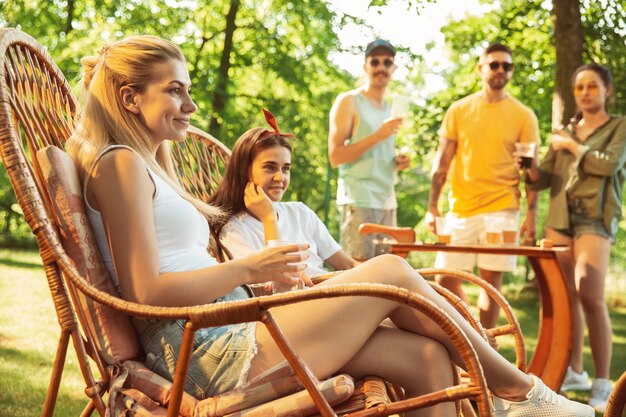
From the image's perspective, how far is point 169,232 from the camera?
1.99 meters

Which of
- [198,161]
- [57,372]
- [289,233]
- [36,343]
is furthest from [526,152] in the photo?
[36,343]

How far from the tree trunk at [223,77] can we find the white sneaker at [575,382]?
743 centimetres

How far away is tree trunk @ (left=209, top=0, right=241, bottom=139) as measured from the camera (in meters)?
11.1

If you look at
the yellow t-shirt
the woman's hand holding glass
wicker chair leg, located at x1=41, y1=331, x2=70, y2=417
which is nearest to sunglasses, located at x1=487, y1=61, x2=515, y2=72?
the yellow t-shirt

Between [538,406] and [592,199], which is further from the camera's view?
[592,199]

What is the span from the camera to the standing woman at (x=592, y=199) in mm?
3986

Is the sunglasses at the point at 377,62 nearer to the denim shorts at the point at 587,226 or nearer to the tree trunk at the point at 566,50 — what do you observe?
the denim shorts at the point at 587,226

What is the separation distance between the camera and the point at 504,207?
165 inches

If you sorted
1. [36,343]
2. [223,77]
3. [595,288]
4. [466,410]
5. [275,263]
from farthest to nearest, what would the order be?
[223,77] → [36,343] → [595,288] → [466,410] → [275,263]

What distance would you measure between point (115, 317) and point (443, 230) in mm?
2433

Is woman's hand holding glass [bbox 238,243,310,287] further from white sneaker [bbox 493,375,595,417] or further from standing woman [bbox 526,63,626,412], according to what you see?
standing woman [bbox 526,63,626,412]

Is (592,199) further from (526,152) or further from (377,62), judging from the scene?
(377,62)

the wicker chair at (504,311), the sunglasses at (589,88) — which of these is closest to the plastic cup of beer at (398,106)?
the sunglasses at (589,88)

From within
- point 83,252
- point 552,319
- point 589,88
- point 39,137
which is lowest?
point 552,319
